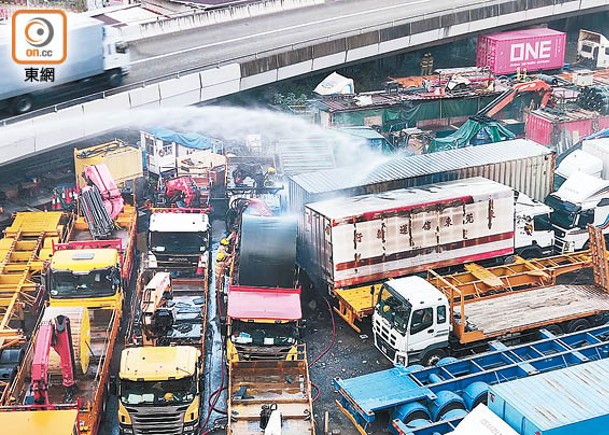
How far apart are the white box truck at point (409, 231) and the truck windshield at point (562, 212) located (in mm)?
1359

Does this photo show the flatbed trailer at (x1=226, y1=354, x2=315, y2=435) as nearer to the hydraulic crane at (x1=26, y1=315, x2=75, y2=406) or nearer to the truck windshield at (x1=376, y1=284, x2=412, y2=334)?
the truck windshield at (x1=376, y1=284, x2=412, y2=334)

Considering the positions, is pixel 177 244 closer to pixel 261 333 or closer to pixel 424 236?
pixel 261 333

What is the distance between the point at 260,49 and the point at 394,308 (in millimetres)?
22252

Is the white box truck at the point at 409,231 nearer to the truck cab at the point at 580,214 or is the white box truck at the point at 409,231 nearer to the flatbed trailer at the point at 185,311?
the truck cab at the point at 580,214

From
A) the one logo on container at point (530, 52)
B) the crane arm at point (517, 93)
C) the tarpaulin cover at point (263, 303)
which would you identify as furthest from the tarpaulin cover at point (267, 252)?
the one logo on container at point (530, 52)

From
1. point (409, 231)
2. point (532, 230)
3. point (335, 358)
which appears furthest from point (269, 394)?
point (532, 230)

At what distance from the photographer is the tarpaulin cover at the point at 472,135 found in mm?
37656

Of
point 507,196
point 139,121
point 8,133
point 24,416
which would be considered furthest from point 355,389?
point 139,121

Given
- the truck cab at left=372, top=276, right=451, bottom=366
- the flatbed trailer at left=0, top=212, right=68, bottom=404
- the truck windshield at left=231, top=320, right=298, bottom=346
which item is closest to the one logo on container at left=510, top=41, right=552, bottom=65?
the flatbed trailer at left=0, top=212, right=68, bottom=404

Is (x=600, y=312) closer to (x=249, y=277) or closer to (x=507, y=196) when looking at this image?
(x=507, y=196)

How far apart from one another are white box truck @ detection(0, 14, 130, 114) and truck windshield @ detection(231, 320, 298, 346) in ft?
42.5

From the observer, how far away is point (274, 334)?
885 inches

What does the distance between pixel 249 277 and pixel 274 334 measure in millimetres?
3162

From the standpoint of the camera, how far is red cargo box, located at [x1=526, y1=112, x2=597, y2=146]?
39312 mm
